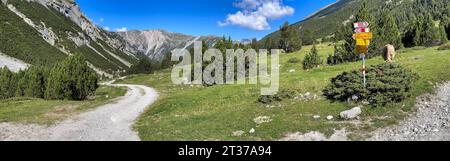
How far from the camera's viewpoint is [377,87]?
23.8 m

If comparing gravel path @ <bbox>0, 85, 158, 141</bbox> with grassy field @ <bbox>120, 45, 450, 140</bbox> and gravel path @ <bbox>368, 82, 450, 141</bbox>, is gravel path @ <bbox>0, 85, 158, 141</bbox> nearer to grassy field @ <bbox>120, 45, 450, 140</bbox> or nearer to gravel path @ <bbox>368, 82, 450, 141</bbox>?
grassy field @ <bbox>120, 45, 450, 140</bbox>

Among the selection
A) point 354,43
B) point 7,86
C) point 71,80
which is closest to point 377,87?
point 354,43

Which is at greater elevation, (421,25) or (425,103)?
(421,25)

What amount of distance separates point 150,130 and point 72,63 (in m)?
32.3

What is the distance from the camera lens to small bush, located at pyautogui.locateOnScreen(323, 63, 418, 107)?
2314 cm

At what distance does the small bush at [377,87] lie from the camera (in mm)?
23141

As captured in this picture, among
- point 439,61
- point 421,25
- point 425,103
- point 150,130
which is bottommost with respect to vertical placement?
point 150,130

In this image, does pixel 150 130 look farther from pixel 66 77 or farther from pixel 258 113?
pixel 66 77

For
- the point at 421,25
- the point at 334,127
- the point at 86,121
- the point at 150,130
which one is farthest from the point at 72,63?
the point at 421,25

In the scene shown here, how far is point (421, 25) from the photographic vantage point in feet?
235

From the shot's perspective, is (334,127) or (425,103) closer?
(334,127)

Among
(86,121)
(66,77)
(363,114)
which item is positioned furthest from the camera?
(66,77)

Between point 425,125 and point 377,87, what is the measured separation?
17.8ft

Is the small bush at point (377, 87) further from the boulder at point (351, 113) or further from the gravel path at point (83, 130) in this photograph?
the gravel path at point (83, 130)
